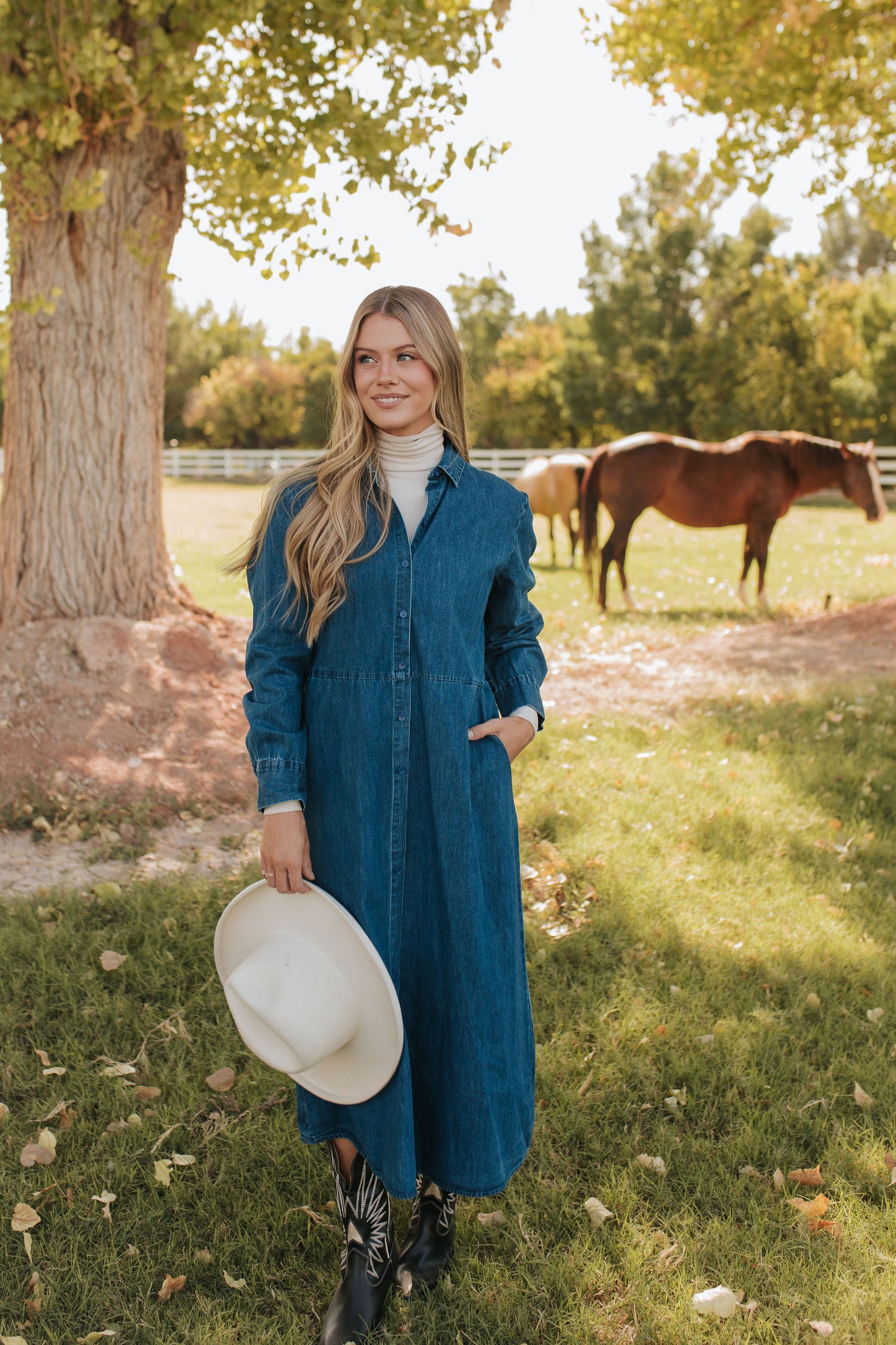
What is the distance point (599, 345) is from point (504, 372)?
15.8 ft

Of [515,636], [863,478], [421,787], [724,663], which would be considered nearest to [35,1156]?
[421,787]

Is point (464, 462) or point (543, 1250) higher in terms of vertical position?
point (464, 462)

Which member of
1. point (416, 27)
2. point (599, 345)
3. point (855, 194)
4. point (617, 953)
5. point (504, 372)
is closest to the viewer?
point (617, 953)

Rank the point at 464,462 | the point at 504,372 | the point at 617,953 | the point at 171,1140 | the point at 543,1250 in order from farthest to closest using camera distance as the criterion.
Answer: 1. the point at 504,372
2. the point at 617,953
3. the point at 171,1140
4. the point at 543,1250
5. the point at 464,462

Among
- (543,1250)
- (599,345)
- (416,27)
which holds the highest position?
(599,345)

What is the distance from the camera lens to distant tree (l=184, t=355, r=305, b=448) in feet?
130

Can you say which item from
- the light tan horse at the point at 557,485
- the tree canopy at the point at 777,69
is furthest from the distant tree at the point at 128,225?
the light tan horse at the point at 557,485

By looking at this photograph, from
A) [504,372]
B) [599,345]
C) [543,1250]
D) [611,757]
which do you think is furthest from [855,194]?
[504,372]

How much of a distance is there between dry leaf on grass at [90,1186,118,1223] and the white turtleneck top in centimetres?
184

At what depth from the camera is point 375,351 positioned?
2.01 m

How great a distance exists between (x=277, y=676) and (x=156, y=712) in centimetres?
371

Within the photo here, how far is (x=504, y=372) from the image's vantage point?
3956 centimetres

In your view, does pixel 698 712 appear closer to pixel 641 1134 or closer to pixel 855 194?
pixel 641 1134

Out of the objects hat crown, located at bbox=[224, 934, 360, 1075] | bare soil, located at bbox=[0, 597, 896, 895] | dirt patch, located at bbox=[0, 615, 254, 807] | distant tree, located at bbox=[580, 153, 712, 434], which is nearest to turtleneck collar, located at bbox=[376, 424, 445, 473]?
hat crown, located at bbox=[224, 934, 360, 1075]
